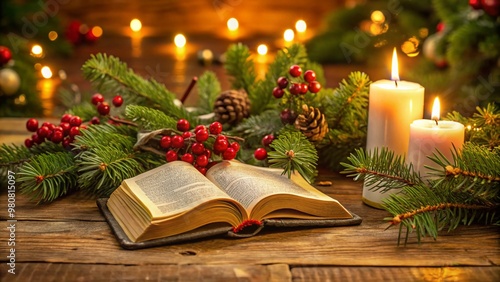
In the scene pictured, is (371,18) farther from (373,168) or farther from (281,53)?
(373,168)

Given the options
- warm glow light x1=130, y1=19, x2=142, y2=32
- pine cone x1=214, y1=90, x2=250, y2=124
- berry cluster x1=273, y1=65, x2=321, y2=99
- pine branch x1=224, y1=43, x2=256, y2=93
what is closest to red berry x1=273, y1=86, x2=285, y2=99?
berry cluster x1=273, y1=65, x2=321, y2=99

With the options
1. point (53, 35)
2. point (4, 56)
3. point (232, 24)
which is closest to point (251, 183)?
point (4, 56)

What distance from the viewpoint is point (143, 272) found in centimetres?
106

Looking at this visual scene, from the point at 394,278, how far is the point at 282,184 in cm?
30

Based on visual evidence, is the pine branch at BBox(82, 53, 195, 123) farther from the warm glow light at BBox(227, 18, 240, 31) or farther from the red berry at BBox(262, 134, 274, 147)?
the warm glow light at BBox(227, 18, 240, 31)

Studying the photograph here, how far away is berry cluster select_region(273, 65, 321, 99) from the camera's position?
148 centimetres

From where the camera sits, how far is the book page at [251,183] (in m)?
1.22

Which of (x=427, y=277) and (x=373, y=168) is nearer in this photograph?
(x=427, y=277)

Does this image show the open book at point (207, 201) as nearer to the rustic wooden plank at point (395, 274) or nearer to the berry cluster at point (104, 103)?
the rustic wooden plank at point (395, 274)

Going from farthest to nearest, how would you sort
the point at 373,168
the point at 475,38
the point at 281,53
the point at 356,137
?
the point at 475,38 < the point at 281,53 < the point at 356,137 < the point at 373,168

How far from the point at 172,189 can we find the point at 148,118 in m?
0.24

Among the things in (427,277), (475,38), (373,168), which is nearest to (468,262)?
(427,277)

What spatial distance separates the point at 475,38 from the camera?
2215 mm

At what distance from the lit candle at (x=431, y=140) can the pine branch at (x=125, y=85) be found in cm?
52
